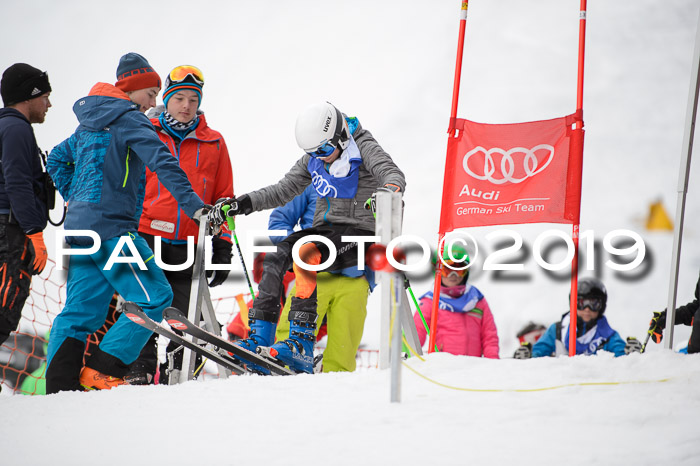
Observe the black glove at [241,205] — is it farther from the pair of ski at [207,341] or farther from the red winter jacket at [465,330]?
the red winter jacket at [465,330]

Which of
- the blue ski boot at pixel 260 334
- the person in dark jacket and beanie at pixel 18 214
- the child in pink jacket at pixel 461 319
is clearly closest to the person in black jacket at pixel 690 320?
the child in pink jacket at pixel 461 319

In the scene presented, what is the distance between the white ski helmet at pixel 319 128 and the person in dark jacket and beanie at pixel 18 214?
1.55m

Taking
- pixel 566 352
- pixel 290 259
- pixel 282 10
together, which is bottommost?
pixel 566 352

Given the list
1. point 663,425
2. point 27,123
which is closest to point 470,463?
point 663,425

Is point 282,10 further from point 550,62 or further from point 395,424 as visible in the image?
point 395,424

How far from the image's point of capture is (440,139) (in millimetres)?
14953

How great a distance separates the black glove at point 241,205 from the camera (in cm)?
432

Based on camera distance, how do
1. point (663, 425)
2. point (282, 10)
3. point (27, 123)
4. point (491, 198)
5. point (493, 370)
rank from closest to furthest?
point (663, 425) → point (493, 370) → point (27, 123) → point (491, 198) → point (282, 10)

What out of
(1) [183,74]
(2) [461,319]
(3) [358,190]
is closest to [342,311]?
(3) [358,190]

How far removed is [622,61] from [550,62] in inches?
58.0

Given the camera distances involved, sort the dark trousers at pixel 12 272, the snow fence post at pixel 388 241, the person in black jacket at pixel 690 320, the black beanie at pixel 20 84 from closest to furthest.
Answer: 1. the snow fence post at pixel 388 241
2. the person in black jacket at pixel 690 320
3. the dark trousers at pixel 12 272
4. the black beanie at pixel 20 84

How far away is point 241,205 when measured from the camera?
440cm

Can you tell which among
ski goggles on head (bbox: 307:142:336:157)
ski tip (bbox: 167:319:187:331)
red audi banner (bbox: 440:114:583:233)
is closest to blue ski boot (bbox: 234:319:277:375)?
ski tip (bbox: 167:319:187:331)

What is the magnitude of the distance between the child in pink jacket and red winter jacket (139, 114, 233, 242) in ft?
5.66
